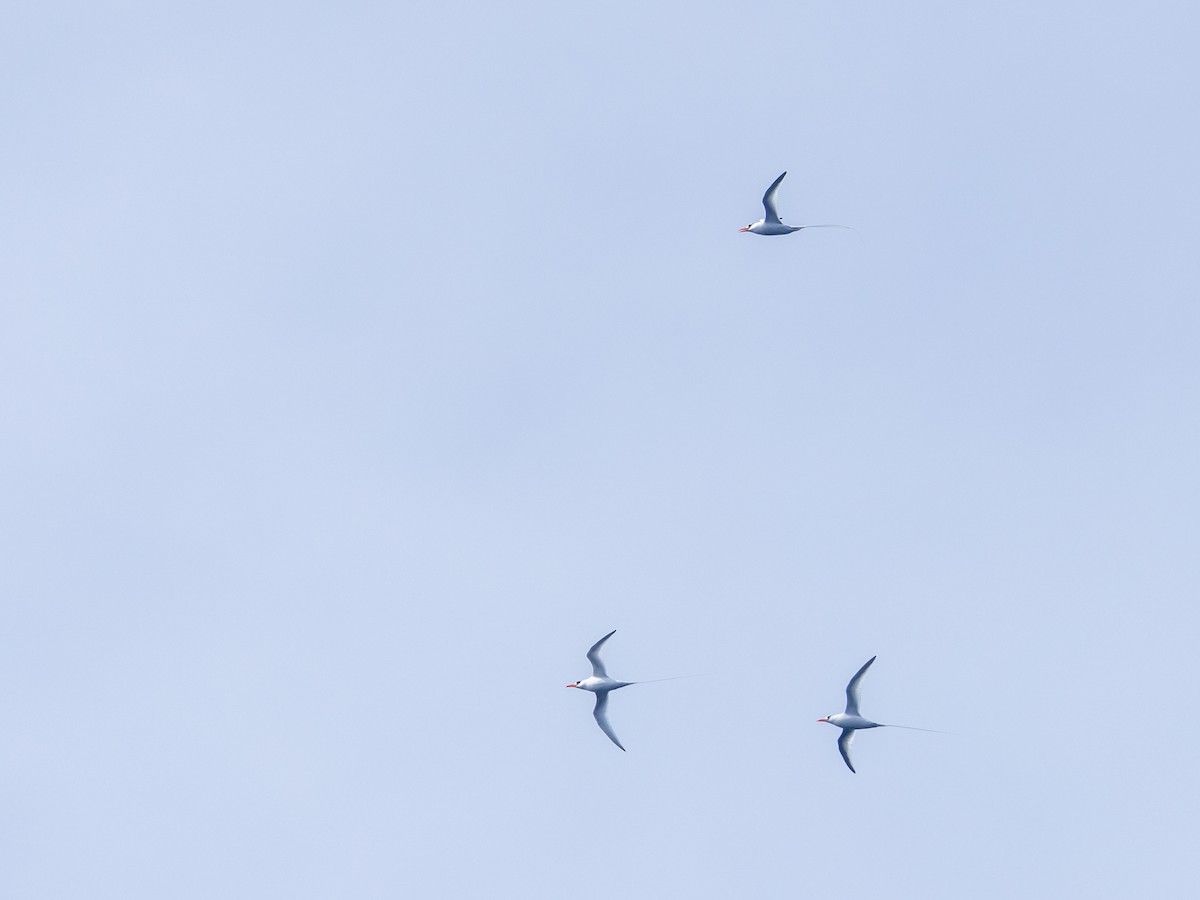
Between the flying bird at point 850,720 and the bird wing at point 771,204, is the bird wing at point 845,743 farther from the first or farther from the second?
the bird wing at point 771,204

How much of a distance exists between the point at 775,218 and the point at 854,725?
2414 cm

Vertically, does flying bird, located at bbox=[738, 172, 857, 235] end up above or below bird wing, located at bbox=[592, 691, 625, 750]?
above

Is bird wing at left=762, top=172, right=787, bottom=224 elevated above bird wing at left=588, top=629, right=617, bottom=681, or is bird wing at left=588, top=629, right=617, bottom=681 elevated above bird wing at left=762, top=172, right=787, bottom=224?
bird wing at left=762, top=172, right=787, bottom=224

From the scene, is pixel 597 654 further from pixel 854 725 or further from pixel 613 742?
pixel 854 725

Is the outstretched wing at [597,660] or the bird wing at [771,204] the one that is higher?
the bird wing at [771,204]

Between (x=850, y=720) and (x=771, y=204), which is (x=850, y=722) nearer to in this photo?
(x=850, y=720)

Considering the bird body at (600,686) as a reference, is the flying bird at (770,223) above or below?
above

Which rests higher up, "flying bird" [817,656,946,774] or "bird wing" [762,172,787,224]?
"bird wing" [762,172,787,224]

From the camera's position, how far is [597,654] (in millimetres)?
107500

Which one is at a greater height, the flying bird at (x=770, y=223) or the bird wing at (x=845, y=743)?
the flying bird at (x=770, y=223)

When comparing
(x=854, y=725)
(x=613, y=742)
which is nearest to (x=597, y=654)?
(x=613, y=742)

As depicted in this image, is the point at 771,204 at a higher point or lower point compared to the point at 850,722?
higher

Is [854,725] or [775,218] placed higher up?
[775,218]

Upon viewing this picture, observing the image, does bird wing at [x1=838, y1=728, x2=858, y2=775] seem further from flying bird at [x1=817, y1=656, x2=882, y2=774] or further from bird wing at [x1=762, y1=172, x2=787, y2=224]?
bird wing at [x1=762, y1=172, x2=787, y2=224]
